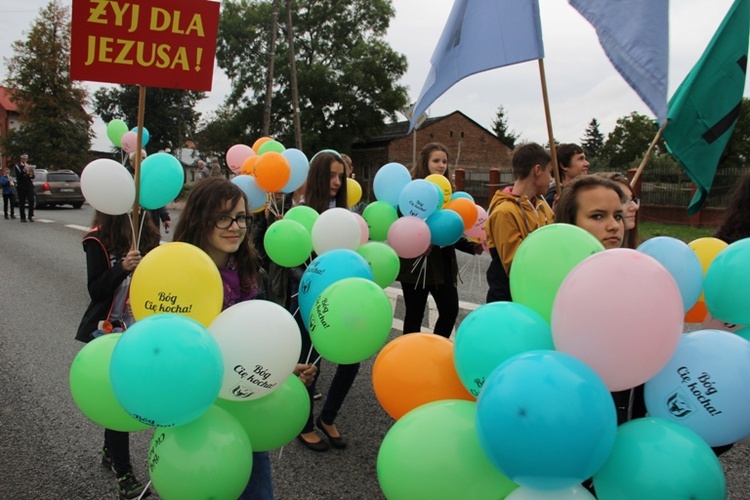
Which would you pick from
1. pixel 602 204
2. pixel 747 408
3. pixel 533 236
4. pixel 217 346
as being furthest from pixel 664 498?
pixel 217 346

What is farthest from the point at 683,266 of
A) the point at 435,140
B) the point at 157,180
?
the point at 435,140

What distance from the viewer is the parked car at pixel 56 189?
740 inches

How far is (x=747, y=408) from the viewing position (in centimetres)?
135

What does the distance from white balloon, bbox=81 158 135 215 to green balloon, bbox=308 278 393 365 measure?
127cm

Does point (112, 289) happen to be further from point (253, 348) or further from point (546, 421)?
point (546, 421)

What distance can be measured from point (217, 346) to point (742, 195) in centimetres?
279

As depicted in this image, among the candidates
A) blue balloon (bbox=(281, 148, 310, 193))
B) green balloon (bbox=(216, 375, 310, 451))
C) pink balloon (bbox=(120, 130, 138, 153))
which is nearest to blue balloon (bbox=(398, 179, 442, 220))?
blue balloon (bbox=(281, 148, 310, 193))

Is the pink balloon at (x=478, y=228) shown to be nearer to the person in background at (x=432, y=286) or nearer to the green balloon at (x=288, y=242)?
the person in background at (x=432, y=286)

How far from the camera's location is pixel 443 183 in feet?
13.1

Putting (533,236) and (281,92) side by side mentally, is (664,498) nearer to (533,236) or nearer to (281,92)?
(533,236)

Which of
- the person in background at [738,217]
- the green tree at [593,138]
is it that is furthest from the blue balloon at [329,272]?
the green tree at [593,138]

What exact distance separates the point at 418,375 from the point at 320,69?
102ft

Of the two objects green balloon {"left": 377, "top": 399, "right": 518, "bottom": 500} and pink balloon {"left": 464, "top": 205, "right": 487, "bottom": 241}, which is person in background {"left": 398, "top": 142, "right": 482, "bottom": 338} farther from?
green balloon {"left": 377, "top": 399, "right": 518, "bottom": 500}

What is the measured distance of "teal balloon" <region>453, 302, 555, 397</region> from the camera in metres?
1.37
